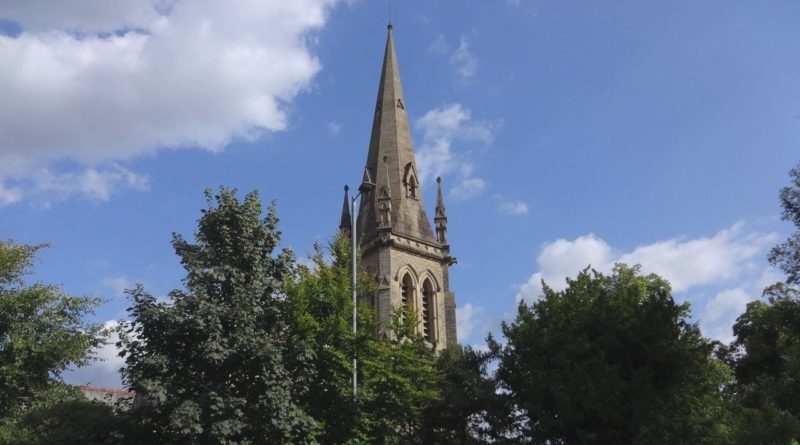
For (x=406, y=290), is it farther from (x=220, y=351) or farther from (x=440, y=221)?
(x=220, y=351)

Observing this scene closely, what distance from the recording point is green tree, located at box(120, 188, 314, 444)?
58.9ft

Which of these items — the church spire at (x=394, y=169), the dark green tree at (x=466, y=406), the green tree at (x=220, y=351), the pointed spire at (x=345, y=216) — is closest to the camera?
the green tree at (x=220, y=351)

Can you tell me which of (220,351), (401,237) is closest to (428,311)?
(401,237)

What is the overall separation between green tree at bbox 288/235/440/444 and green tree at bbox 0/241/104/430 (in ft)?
30.0

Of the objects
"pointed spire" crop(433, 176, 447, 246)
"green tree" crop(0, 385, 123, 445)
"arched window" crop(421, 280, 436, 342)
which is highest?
"pointed spire" crop(433, 176, 447, 246)

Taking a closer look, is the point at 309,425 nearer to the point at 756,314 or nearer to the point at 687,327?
the point at 687,327

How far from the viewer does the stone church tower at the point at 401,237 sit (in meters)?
42.7

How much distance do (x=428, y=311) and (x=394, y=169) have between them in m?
9.86

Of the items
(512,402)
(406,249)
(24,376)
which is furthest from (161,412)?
(406,249)

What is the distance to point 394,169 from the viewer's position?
4759 centimetres

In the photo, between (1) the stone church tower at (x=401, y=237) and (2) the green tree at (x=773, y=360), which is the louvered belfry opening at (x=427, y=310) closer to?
(1) the stone church tower at (x=401, y=237)

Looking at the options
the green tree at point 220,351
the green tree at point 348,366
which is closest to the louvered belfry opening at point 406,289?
the green tree at point 348,366

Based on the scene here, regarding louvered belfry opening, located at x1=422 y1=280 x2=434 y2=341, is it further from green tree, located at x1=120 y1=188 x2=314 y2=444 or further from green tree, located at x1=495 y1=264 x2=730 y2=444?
green tree, located at x1=120 y1=188 x2=314 y2=444

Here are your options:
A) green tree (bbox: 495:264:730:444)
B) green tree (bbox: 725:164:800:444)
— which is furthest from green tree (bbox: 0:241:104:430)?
green tree (bbox: 725:164:800:444)
